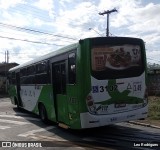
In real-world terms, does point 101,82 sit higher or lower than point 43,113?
higher

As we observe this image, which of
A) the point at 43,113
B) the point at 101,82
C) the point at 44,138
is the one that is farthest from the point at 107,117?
the point at 43,113

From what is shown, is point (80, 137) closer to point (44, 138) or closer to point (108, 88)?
point (44, 138)

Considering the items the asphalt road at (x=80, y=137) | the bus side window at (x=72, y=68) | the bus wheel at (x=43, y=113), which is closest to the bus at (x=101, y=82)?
the bus side window at (x=72, y=68)

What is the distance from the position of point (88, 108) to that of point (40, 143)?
6.34 ft

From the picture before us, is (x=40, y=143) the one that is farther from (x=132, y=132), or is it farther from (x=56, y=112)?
(x=132, y=132)

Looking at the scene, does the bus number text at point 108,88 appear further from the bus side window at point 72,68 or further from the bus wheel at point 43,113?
the bus wheel at point 43,113

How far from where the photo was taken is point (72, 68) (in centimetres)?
1166

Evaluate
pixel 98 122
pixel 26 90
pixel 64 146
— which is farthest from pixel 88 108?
pixel 26 90

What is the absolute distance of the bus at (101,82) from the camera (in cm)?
1098

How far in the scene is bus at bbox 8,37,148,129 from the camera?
11.0m

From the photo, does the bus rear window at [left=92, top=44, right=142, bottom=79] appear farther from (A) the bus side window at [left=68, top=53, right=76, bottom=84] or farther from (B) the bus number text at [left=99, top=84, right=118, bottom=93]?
(A) the bus side window at [left=68, top=53, right=76, bottom=84]

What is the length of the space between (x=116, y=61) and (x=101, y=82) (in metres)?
0.92

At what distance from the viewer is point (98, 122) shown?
11.0m

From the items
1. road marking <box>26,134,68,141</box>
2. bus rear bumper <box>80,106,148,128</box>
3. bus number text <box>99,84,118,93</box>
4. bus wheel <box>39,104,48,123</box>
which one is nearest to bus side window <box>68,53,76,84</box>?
bus number text <box>99,84,118,93</box>
